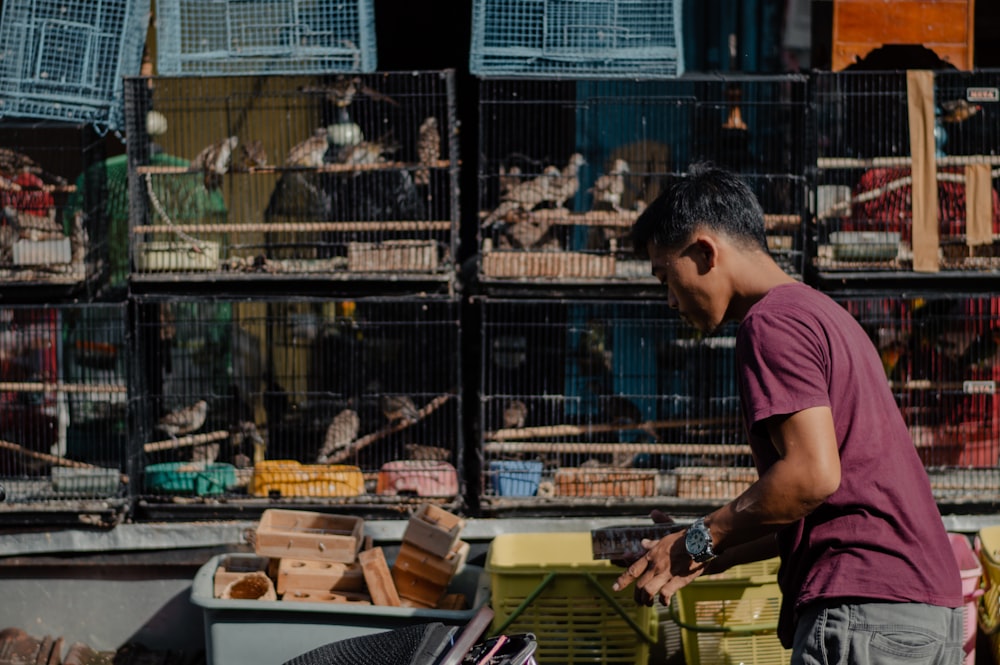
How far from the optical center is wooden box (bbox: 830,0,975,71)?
5.32m

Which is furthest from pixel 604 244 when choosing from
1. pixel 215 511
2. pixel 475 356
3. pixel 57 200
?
pixel 57 200

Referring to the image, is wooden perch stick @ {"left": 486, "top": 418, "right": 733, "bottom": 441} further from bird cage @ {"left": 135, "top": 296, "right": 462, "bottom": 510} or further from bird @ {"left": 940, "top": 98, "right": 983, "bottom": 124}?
bird @ {"left": 940, "top": 98, "right": 983, "bottom": 124}

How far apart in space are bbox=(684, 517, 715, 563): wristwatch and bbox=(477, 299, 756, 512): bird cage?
2.66 meters

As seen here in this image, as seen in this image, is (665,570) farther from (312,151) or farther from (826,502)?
(312,151)

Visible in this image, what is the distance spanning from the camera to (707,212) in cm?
258

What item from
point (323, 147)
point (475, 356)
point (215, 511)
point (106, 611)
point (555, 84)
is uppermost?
point (555, 84)

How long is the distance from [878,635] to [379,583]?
2.67 metres

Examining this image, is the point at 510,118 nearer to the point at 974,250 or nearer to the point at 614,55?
the point at 614,55

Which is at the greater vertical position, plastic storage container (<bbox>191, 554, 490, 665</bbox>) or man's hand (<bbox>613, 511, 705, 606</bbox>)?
man's hand (<bbox>613, 511, 705, 606</bbox>)

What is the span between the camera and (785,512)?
7.61ft

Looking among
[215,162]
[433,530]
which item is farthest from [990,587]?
[215,162]

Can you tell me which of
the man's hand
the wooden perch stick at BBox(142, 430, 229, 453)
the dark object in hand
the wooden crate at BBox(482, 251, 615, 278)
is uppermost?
the wooden crate at BBox(482, 251, 615, 278)

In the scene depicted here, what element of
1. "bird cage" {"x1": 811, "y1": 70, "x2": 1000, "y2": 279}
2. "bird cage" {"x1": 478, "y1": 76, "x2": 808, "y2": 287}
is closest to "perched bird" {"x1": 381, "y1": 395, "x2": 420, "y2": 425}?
"bird cage" {"x1": 478, "y1": 76, "x2": 808, "y2": 287}

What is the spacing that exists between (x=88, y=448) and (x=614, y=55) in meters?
3.33
